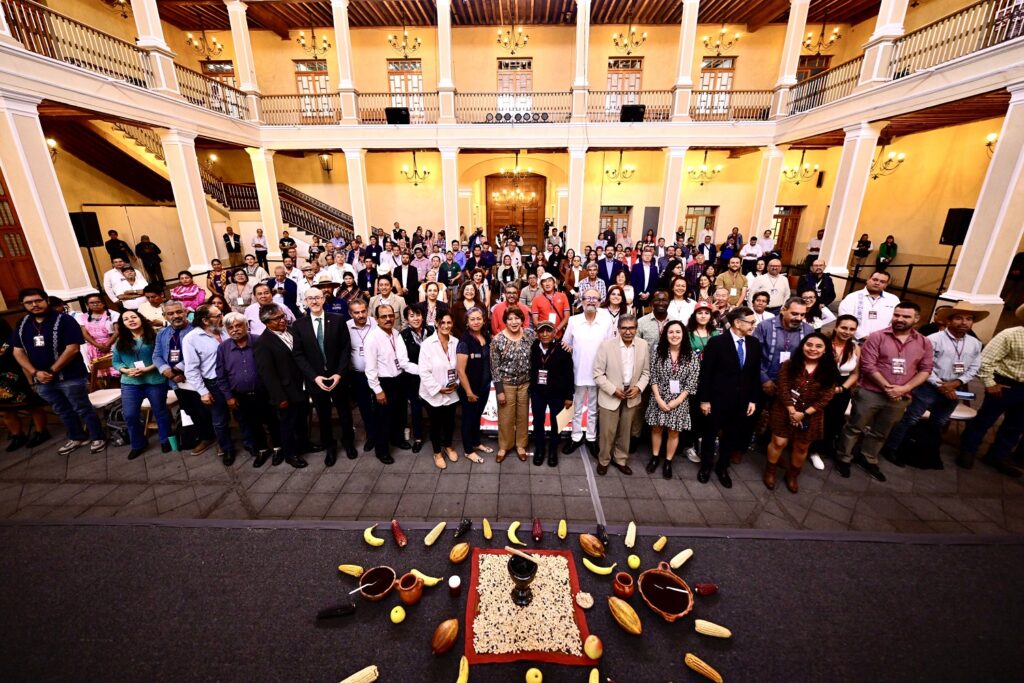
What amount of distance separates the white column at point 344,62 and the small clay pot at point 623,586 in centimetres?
1421

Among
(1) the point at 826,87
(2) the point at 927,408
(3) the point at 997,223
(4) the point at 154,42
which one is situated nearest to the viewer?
(2) the point at 927,408

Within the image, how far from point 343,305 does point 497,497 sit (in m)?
3.72

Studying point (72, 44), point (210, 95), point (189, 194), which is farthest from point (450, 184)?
point (72, 44)

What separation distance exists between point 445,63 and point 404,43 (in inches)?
165

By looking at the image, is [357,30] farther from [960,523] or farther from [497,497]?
[960,523]

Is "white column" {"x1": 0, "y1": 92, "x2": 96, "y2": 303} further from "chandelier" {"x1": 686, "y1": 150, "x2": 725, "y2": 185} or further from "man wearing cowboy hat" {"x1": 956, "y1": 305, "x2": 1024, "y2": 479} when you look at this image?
"chandelier" {"x1": 686, "y1": 150, "x2": 725, "y2": 185}

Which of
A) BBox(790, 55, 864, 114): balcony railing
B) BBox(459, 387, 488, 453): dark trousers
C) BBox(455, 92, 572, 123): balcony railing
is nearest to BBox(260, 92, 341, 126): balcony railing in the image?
BBox(455, 92, 572, 123): balcony railing

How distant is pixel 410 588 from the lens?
2.76m


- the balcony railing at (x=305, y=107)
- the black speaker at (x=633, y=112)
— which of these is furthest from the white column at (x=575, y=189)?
the balcony railing at (x=305, y=107)

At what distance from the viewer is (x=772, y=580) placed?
9.74ft

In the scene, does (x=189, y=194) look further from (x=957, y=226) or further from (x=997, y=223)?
(x=957, y=226)

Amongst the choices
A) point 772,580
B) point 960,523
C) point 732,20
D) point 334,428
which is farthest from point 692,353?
point 732,20

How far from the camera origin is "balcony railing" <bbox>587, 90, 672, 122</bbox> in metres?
14.2

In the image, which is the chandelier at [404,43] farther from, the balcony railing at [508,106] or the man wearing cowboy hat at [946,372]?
the man wearing cowboy hat at [946,372]
